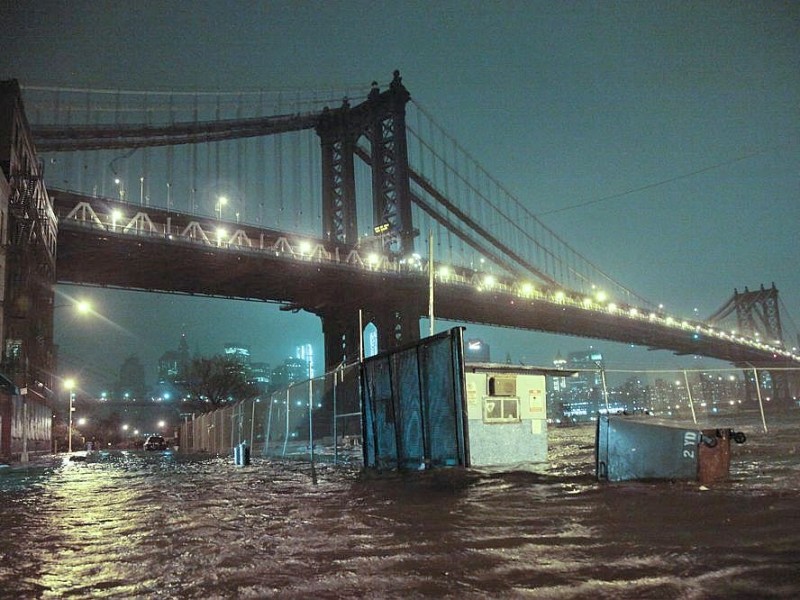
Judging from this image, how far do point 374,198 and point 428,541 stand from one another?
60.9 metres

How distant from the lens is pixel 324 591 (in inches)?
169

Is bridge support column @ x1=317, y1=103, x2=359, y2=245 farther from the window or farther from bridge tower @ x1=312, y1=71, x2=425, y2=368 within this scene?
the window

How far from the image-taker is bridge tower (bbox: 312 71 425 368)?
6381cm

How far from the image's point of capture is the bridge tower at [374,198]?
2512 inches

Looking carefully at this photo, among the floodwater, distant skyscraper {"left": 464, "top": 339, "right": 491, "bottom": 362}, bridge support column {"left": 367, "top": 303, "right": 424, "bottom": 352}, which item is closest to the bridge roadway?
bridge support column {"left": 367, "top": 303, "right": 424, "bottom": 352}

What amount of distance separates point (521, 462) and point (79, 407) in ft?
312

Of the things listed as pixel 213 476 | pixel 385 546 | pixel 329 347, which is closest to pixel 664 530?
pixel 385 546

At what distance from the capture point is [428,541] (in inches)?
228

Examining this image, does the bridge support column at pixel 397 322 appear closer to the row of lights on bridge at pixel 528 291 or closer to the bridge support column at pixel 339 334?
the bridge support column at pixel 339 334

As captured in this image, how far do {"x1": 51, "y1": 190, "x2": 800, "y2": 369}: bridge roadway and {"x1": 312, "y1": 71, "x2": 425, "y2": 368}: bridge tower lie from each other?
93cm

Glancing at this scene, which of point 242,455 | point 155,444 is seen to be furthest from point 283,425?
point 155,444

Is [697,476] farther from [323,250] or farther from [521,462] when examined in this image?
[323,250]

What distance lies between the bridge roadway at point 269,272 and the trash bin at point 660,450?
148 ft

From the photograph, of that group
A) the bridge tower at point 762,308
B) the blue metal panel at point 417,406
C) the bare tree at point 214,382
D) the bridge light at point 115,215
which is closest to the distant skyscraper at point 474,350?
the blue metal panel at point 417,406
